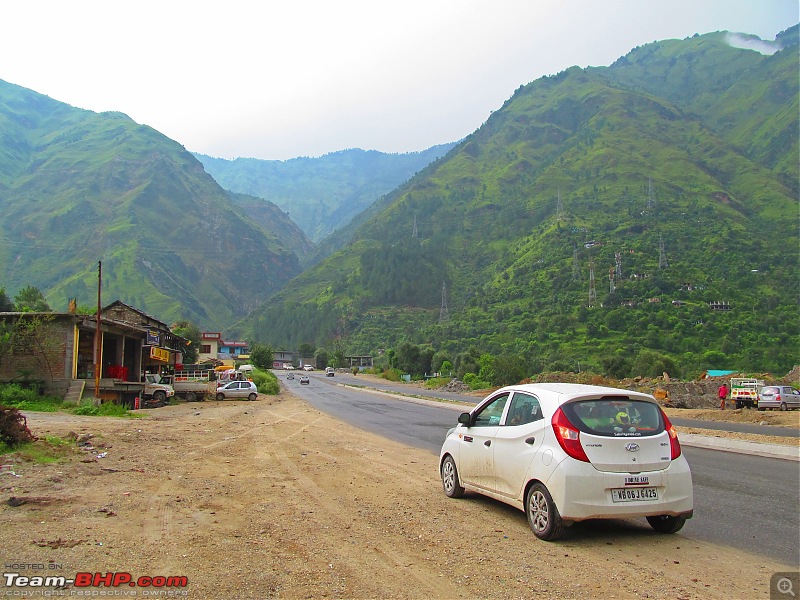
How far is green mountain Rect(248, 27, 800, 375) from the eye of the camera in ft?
264

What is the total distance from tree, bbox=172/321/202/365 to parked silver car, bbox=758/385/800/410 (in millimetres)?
57641

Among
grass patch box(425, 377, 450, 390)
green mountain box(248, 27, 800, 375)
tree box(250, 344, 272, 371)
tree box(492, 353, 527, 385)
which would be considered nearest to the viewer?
tree box(492, 353, 527, 385)

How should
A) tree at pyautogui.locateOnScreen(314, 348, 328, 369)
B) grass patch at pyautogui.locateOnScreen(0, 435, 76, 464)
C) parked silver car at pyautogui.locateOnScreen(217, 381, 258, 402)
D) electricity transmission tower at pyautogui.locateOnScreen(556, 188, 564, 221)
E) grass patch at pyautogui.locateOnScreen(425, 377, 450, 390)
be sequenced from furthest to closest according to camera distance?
tree at pyautogui.locateOnScreen(314, 348, 328, 369) < electricity transmission tower at pyautogui.locateOnScreen(556, 188, 564, 221) < grass patch at pyautogui.locateOnScreen(425, 377, 450, 390) < parked silver car at pyautogui.locateOnScreen(217, 381, 258, 402) < grass patch at pyautogui.locateOnScreen(0, 435, 76, 464)

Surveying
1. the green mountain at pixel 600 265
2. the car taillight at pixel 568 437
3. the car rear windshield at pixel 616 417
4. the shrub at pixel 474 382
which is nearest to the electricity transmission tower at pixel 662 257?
the green mountain at pixel 600 265

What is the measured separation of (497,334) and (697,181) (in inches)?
3259

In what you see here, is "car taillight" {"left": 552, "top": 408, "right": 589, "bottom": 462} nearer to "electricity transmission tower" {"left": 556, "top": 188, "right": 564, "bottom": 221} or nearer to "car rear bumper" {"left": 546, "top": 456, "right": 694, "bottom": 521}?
"car rear bumper" {"left": 546, "top": 456, "right": 694, "bottom": 521}

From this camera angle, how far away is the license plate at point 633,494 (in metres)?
6.14

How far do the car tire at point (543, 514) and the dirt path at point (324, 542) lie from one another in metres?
0.16

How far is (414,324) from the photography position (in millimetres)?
143125

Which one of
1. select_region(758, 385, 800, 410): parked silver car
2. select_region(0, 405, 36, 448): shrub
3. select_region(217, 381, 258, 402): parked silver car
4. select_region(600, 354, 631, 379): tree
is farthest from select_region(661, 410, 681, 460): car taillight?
select_region(600, 354, 631, 379): tree

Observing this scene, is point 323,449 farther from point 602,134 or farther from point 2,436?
point 602,134

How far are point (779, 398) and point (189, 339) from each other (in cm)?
6711

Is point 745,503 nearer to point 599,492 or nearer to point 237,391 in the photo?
point 599,492

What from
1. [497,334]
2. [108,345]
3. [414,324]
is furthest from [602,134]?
[108,345]
